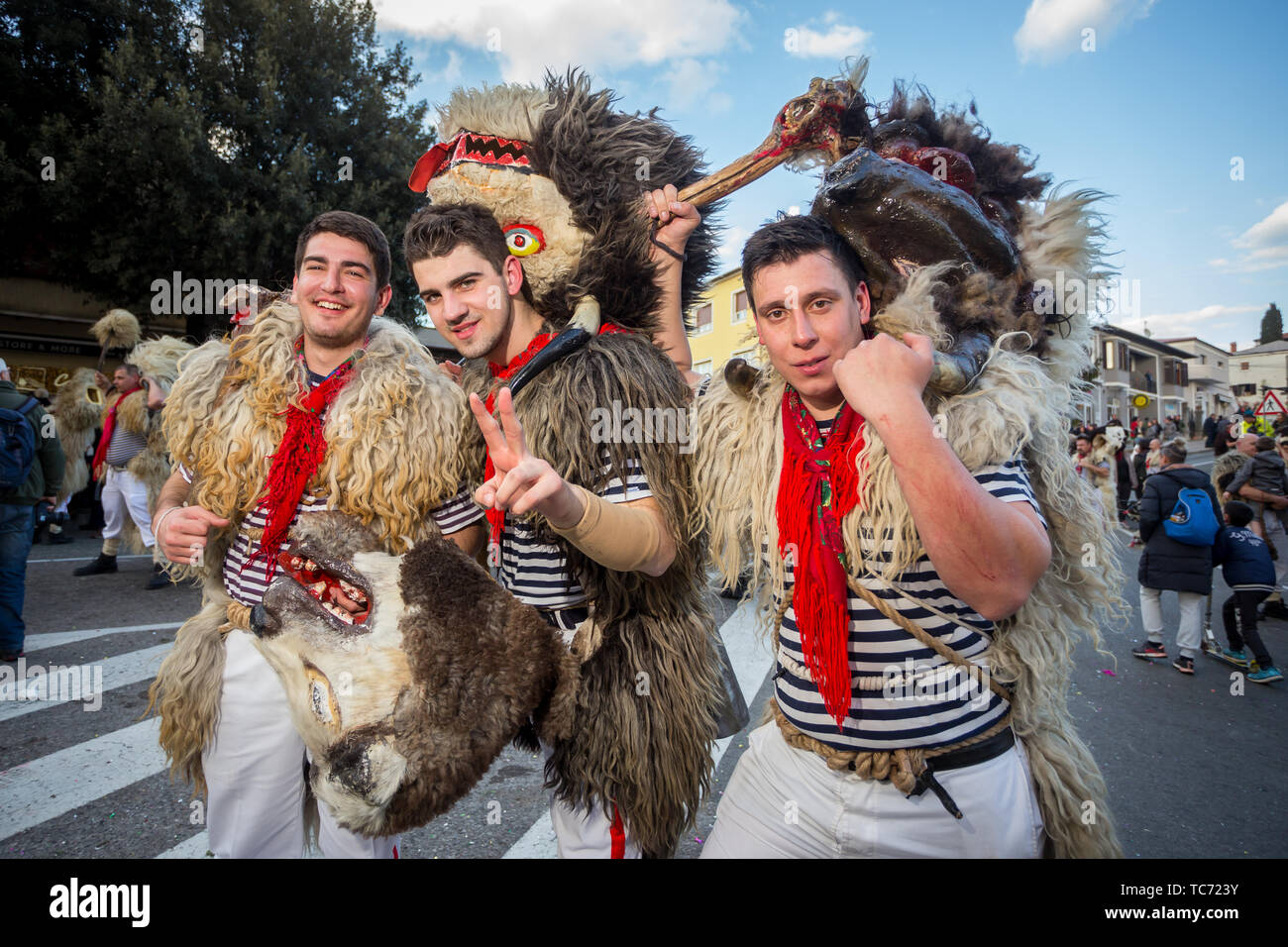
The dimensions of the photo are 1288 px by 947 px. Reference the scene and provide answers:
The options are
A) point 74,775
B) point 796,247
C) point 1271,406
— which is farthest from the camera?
point 1271,406

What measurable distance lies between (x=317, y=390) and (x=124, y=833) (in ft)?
7.81

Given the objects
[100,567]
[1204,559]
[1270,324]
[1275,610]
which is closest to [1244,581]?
[1204,559]

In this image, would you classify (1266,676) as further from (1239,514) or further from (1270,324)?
(1270,324)

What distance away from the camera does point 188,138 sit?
1025 centimetres

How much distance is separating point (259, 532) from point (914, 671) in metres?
1.88

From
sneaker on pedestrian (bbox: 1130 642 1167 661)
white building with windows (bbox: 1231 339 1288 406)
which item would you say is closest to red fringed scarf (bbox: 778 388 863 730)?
sneaker on pedestrian (bbox: 1130 642 1167 661)

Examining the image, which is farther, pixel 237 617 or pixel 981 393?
pixel 237 617

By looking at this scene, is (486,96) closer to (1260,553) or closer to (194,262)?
(1260,553)

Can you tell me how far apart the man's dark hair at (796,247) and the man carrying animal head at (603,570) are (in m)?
0.50

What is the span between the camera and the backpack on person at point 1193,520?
226 inches

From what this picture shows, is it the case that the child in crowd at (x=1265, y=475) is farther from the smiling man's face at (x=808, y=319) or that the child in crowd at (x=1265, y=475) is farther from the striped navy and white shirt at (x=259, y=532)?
the striped navy and white shirt at (x=259, y=532)

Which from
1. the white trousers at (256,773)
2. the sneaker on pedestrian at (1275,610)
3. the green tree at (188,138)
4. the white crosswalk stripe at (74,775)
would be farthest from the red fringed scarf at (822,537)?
the green tree at (188,138)

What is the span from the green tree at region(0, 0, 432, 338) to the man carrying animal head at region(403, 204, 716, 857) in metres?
10.1

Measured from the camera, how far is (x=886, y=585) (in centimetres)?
153
